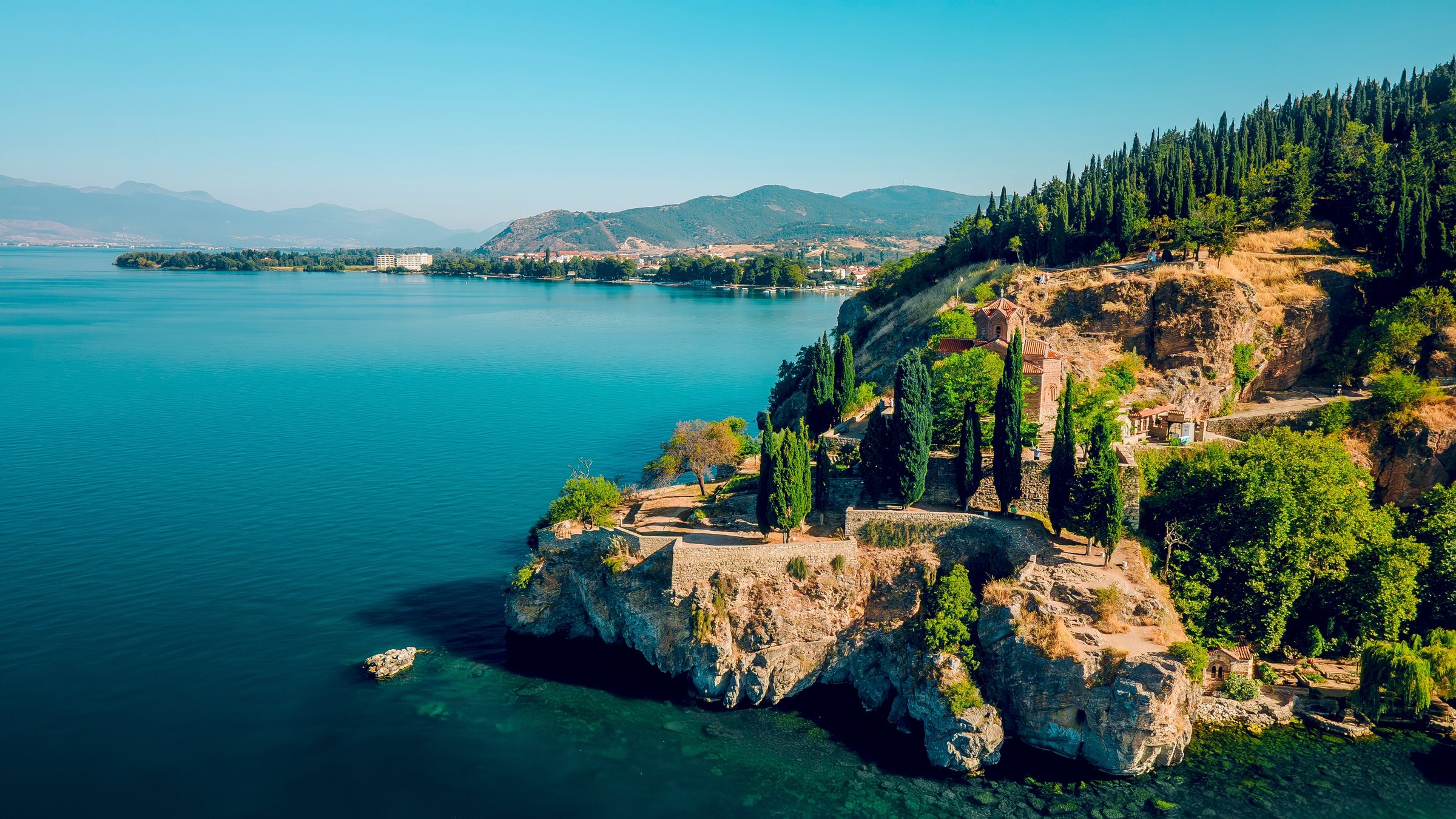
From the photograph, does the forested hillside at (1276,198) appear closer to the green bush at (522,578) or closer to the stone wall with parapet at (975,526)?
the stone wall with parapet at (975,526)

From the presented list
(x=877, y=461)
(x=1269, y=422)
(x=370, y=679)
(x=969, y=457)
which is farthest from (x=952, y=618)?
(x=1269, y=422)

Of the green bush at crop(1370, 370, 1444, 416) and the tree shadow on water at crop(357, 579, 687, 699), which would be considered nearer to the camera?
the tree shadow on water at crop(357, 579, 687, 699)

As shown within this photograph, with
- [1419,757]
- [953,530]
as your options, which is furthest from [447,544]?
[1419,757]

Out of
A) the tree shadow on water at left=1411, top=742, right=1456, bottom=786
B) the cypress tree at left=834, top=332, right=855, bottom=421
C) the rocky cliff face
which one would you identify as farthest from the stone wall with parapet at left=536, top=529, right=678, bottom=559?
the tree shadow on water at left=1411, top=742, right=1456, bottom=786

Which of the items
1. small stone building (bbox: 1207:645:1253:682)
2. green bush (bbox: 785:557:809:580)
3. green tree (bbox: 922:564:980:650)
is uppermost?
green bush (bbox: 785:557:809:580)

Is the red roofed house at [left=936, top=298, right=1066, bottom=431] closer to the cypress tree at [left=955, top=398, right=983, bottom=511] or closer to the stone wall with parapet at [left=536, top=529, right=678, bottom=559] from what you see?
the cypress tree at [left=955, top=398, right=983, bottom=511]

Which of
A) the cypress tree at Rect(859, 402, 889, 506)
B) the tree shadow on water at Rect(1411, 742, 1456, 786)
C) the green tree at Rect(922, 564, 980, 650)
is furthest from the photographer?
the cypress tree at Rect(859, 402, 889, 506)

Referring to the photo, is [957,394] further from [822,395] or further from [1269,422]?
[1269,422]

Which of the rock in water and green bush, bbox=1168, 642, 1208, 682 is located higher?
green bush, bbox=1168, 642, 1208, 682
